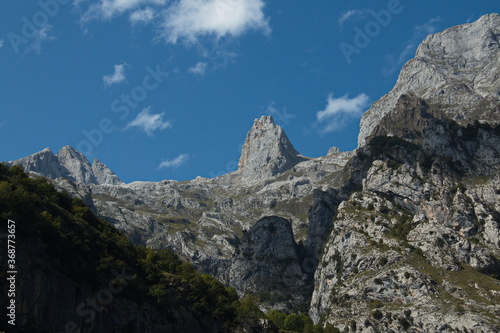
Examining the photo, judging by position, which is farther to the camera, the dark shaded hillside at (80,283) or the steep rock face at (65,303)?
the dark shaded hillside at (80,283)

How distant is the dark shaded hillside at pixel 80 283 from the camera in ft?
253

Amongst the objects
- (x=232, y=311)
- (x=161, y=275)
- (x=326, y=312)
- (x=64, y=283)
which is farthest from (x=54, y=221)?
(x=326, y=312)

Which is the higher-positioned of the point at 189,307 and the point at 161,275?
the point at 161,275

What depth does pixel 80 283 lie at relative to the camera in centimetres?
8512

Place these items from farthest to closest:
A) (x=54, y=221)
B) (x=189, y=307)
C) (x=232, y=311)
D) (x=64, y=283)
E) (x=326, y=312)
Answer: (x=326, y=312)
(x=232, y=311)
(x=189, y=307)
(x=54, y=221)
(x=64, y=283)

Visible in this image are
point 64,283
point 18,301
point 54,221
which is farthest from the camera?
point 54,221

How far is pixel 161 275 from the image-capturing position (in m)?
110

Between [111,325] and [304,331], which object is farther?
[304,331]

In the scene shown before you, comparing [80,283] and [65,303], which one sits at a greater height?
[80,283]

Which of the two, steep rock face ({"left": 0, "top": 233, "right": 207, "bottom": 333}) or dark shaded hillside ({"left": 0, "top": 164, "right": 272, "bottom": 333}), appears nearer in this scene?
steep rock face ({"left": 0, "top": 233, "right": 207, "bottom": 333})

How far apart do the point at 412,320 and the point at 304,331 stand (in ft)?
119

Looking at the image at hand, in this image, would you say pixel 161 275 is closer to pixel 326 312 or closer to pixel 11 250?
Answer: pixel 11 250

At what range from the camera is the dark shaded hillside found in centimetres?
7719

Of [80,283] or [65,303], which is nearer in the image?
[65,303]
